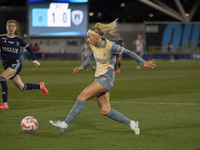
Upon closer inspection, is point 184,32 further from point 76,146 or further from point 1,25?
point 76,146

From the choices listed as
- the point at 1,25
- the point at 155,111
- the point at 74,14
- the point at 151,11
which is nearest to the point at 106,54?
the point at 155,111

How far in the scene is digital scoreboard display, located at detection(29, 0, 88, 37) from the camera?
45.4 m

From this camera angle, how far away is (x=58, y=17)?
4531 centimetres

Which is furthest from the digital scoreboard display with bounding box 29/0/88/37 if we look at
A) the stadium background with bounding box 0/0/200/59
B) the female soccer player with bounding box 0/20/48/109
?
the female soccer player with bounding box 0/20/48/109

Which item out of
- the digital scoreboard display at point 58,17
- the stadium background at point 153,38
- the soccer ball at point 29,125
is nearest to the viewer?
the soccer ball at point 29,125

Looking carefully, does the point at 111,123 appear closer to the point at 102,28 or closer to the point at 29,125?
the point at 29,125

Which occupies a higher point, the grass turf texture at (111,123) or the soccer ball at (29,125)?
the soccer ball at (29,125)

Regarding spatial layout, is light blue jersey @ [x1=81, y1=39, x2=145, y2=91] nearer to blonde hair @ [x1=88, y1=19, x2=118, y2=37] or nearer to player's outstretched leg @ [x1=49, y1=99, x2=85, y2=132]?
blonde hair @ [x1=88, y1=19, x2=118, y2=37]

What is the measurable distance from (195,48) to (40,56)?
727 inches

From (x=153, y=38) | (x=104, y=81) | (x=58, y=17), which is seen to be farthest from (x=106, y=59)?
(x=153, y=38)

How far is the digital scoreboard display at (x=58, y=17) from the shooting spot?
1788 inches

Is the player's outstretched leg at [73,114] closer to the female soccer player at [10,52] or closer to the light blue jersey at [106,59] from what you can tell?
the light blue jersey at [106,59]

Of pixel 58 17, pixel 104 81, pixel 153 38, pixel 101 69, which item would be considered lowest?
pixel 153 38

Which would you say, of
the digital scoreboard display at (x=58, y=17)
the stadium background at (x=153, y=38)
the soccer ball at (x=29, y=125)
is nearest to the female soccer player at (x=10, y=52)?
the soccer ball at (x=29, y=125)
